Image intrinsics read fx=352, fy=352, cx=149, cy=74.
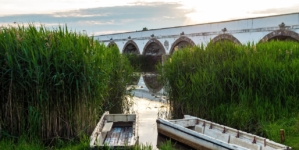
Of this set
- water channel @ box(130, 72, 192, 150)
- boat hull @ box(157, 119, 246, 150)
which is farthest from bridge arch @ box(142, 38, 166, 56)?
boat hull @ box(157, 119, 246, 150)

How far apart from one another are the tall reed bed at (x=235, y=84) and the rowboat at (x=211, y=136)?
0.73 meters

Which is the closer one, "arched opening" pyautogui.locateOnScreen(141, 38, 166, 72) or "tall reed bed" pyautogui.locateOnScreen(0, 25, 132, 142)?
"tall reed bed" pyautogui.locateOnScreen(0, 25, 132, 142)

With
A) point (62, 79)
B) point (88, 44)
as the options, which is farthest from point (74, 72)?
point (88, 44)

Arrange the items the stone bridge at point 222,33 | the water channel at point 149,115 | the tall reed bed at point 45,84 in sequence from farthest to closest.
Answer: the stone bridge at point 222,33 < the water channel at point 149,115 < the tall reed bed at point 45,84

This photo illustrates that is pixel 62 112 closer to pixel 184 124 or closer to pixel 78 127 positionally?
pixel 78 127

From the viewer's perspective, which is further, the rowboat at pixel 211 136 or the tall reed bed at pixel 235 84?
the tall reed bed at pixel 235 84

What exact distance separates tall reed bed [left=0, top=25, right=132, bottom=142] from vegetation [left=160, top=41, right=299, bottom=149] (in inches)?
111

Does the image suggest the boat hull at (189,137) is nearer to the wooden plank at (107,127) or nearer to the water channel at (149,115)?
the water channel at (149,115)

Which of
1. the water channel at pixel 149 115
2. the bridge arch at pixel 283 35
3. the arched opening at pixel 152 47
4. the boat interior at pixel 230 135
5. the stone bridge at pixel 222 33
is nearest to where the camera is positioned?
the boat interior at pixel 230 135

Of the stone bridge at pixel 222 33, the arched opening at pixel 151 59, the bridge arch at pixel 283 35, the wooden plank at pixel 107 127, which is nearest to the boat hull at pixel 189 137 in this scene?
the wooden plank at pixel 107 127

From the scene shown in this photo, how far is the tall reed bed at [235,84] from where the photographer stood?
722 centimetres

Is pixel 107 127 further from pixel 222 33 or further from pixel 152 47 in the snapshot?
pixel 152 47

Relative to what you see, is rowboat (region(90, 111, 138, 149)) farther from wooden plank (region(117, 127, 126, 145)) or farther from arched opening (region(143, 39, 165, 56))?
arched opening (region(143, 39, 165, 56))

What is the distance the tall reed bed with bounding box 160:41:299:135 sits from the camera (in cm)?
722
